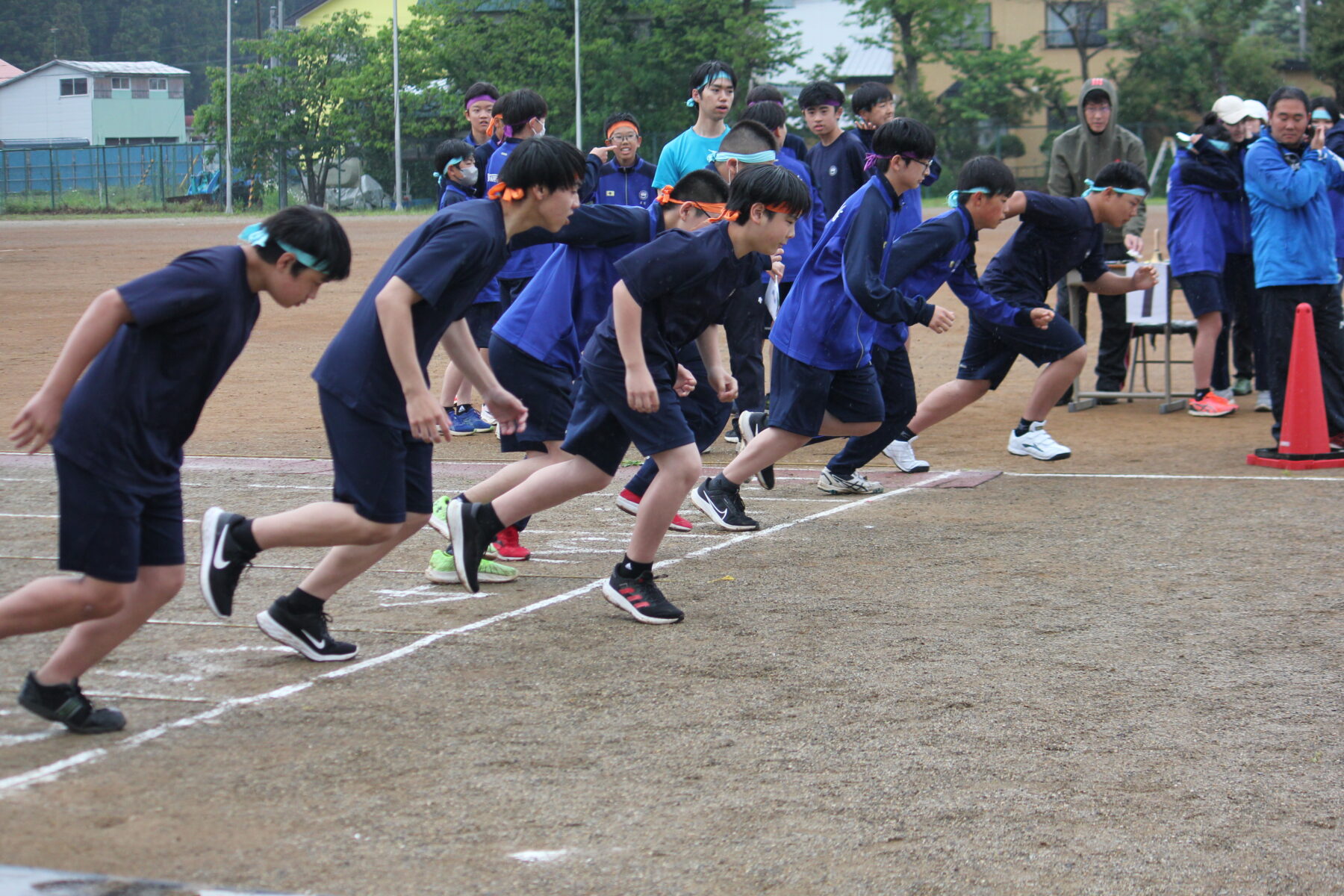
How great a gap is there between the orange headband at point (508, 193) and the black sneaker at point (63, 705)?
6.31 ft

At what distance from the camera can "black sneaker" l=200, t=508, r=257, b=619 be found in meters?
4.48

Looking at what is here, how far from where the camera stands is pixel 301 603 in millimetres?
4578

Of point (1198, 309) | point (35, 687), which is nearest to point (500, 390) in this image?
point (35, 687)

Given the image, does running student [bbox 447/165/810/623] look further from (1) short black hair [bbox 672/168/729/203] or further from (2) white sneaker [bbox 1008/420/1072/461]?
(2) white sneaker [bbox 1008/420/1072/461]

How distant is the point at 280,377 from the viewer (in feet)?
43.3

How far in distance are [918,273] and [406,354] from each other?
411cm

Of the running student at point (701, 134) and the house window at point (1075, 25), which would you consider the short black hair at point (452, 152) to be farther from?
the house window at point (1075, 25)

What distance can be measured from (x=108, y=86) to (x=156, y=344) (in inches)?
2794

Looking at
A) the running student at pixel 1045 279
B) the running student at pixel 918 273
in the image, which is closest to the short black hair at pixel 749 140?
the running student at pixel 918 273

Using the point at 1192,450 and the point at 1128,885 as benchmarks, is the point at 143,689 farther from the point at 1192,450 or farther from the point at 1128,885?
the point at 1192,450

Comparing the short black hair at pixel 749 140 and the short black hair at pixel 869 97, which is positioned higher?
the short black hair at pixel 869 97

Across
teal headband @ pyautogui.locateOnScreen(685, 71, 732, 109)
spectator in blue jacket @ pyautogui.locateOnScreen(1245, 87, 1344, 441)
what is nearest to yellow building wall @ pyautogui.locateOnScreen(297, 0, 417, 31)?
teal headband @ pyautogui.locateOnScreen(685, 71, 732, 109)

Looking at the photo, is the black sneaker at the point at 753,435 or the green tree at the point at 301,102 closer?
Result: the black sneaker at the point at 753,435

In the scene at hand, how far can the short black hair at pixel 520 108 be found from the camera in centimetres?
861
